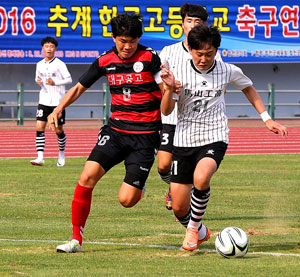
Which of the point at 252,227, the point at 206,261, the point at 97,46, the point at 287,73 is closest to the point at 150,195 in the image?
the point at 252,227

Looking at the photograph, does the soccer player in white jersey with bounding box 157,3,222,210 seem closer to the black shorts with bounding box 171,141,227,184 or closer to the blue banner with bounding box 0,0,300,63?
the black shorts with bounding box 171,141,227,184

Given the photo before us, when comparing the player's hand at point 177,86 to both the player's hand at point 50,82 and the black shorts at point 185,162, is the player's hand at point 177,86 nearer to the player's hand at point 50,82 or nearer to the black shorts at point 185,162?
the black shorts at point 185,162

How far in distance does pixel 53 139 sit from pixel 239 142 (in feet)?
18.1

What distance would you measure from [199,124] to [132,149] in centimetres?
72

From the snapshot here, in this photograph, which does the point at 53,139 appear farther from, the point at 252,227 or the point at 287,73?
the point at 252,227

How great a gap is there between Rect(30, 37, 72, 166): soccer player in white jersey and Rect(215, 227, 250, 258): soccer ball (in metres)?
10.5

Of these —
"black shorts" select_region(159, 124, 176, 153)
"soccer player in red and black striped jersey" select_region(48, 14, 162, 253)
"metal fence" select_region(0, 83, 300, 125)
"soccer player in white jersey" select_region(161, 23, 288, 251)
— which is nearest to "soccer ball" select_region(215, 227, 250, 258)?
"soccer player in white jersey" select_region(161, 23, 288, 251)

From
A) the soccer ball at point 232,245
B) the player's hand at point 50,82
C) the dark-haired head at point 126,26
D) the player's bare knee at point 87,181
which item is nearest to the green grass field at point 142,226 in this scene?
the soccer ball at point 232,245

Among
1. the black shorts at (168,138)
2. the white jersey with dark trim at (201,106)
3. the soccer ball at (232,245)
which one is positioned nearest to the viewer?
the soccer ball at (232,245)

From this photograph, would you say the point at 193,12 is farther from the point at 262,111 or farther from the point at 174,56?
the point at 262,111

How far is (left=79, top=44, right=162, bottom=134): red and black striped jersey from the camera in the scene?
8711 mm

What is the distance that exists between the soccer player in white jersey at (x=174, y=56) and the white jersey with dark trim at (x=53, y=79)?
7297 millimetres

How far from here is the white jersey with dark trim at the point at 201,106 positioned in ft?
28.0

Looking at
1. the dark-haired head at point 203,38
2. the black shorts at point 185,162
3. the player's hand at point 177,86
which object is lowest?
the black shorts at point 185,162
